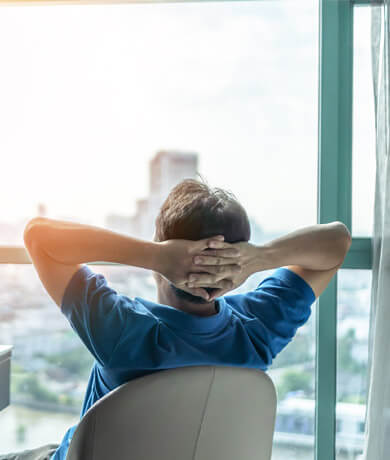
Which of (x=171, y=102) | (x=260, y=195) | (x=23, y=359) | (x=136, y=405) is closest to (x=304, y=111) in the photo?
(x=260, y=195)

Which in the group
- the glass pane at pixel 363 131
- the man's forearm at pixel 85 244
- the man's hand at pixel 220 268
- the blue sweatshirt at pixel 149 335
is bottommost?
the blue sweatshirt at pixel 149 335

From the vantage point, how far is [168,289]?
3.54 feet

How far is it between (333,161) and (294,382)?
2.74 feet

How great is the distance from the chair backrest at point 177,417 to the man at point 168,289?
0.35ft

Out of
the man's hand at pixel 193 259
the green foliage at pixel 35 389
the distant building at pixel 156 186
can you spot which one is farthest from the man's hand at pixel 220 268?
the green foliage at pixel 35 389

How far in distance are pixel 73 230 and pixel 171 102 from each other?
2.94ft

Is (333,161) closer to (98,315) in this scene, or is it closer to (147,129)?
(147,129)

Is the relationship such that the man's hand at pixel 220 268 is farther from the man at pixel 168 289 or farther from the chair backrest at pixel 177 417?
the chair backrest at pixel 177 417

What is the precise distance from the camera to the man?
38.5 inches

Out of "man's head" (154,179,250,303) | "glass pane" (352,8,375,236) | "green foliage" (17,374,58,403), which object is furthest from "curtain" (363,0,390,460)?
"green foliage" (17,374,58,403)

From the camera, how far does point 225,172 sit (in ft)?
5.83

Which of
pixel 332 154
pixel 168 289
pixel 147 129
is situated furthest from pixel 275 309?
pixel 147 129

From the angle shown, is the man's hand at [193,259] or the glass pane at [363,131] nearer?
the man's hand at [193,259]

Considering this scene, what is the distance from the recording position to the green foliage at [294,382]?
5.82 feet
